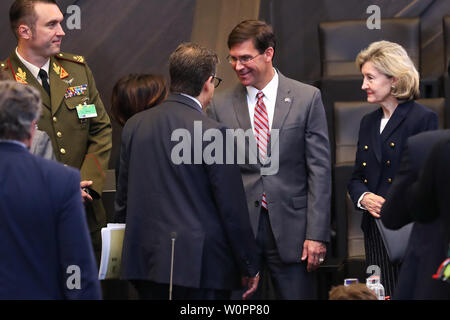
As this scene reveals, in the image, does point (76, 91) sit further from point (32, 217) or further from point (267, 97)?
point (32, 217)

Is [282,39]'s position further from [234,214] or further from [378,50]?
→ [234,214]

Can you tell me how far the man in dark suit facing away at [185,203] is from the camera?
10.4 feet

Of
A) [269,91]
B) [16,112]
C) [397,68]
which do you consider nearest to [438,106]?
[397,68]

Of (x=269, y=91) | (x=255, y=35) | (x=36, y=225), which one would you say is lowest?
(x=36, y=225)

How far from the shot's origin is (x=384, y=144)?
3.72 meters

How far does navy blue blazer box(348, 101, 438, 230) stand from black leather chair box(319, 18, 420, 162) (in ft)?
4.50

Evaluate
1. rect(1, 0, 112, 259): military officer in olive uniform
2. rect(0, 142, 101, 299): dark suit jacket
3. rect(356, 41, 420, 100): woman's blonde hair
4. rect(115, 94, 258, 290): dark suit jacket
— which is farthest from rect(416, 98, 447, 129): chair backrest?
rect(0, 142, 101, 299): dark suit jacket

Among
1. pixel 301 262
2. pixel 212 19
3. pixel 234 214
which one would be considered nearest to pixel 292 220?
pixel 301 262

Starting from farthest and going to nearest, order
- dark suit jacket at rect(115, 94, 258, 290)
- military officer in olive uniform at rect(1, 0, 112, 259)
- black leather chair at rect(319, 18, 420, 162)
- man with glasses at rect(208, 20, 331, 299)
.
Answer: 1. black leather chair at rect(319, 18, 420, 162)
2. military officer in olive uniform at rect(1, 0, 112, 259)
3. man with glasses at rect(208, 20, 331, 299)
4. dark suit jacket at rect(115, 94, 258, 290)

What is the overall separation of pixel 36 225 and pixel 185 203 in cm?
74

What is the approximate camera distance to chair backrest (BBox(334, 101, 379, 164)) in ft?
16.0

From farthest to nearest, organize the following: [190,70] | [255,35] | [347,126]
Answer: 1. [347,126]
2. [255,35]
3. [190,70]

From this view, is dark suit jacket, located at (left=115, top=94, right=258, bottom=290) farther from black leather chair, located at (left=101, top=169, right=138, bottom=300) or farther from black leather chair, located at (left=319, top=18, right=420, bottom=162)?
black leather chair, located at (left=319, top=18, right=420, bottom=162)

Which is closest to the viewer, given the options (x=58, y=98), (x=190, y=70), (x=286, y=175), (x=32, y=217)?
(x=32, y=217)
